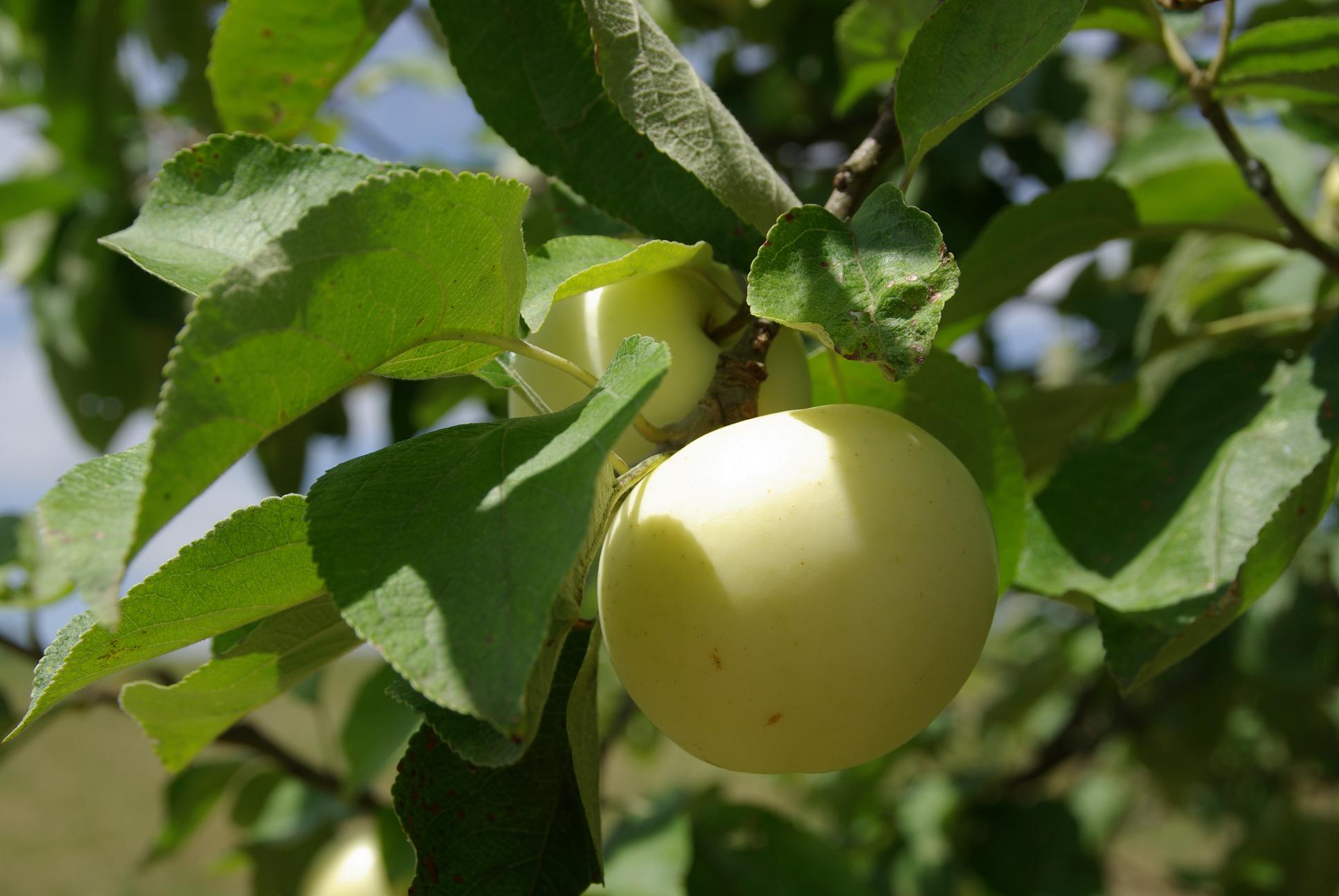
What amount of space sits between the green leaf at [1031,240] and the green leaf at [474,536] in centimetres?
44

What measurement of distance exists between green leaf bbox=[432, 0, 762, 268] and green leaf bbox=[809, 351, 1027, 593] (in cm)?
12

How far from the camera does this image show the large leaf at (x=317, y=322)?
378 millimetres

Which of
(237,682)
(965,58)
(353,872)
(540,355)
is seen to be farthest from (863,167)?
(353,872)

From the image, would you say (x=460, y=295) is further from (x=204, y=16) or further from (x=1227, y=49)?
(x=204, y=16)

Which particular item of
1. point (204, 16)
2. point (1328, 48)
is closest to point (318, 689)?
point (204, 16)

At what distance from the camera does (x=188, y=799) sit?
167cm

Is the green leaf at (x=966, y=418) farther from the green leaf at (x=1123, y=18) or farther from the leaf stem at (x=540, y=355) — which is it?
the green leaf at (x=1123, y=18)

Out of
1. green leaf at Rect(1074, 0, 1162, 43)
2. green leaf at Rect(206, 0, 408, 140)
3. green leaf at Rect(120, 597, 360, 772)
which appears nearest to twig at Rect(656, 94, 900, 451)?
green leaf at Rect(120, 597, 360, 772)

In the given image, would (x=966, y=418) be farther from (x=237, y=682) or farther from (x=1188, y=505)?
(x=237, y=682)

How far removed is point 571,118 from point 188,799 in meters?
1.42

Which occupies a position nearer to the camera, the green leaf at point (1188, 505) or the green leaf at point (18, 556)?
the green leaf at point (1188, 505)

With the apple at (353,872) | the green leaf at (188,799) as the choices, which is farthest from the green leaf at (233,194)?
the green leaf at (188,799)

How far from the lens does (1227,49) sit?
797mm

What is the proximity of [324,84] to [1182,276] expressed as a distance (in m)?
0.95
